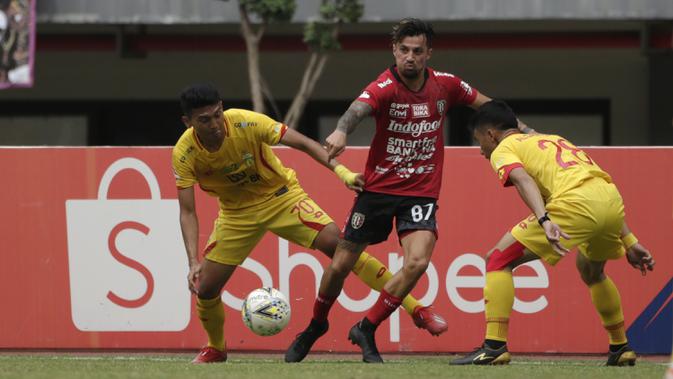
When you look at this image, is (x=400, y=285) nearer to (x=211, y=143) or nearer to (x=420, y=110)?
(x=420, y=110)

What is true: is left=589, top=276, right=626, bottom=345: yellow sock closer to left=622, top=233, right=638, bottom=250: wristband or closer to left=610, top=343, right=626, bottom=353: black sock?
left=610, top=343, right=626, bottom=353: black sock

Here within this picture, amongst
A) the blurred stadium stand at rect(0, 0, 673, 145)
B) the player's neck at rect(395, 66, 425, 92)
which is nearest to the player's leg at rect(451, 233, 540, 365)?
the player's neck at rect(395, 66, 425, 92)

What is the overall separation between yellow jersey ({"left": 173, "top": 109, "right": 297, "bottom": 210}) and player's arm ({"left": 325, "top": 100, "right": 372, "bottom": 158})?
0.70 m

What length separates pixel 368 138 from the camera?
61.2 feet

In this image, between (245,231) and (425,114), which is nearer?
(425,114)

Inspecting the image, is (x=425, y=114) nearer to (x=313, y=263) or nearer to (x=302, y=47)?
(x=313, y=263)

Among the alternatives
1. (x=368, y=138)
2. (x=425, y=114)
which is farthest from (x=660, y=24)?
(x=425, y=114)

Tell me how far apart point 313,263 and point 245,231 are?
1529mm

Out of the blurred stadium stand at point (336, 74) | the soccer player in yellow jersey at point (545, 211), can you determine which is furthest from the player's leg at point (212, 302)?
the blurred stadium stand at point (336, 74)

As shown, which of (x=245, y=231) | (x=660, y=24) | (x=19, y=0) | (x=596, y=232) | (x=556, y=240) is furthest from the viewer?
(x=660, y=24)

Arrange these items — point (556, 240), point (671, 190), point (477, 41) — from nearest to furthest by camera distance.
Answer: point (556, 240) → point (671, 190) → point (477, 41)

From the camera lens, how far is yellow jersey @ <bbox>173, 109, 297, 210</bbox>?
922 centimetres

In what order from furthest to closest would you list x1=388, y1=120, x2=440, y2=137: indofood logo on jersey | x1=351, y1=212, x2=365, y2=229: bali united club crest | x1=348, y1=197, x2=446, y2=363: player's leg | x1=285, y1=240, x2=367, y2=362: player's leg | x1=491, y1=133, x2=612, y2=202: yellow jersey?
x1=285, y1=240, x2=367, y2=362: player's leg < x1=351, y1=212, x2=365, y2=229: bali united club crest < x1=388, y1=120, x2=440, y2=137: indofood logo on jersey < x1=348, y1=197, x2=446, y2=363: player's leg < x1=491, y1=133, x2=612, y2=202: yellow jersey

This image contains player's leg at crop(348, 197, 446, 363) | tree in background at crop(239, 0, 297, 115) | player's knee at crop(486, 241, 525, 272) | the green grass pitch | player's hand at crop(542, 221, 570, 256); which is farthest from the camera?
tree in background at crop(239, 0, 297, 115)
